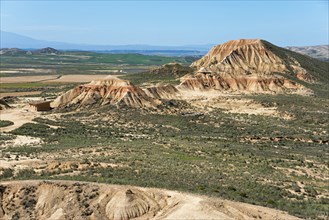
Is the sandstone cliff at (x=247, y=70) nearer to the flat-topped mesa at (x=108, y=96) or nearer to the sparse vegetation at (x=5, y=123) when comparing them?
the flat-topped mesa at (x=108, y=96)

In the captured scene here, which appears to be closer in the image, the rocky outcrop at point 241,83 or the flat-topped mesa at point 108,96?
the flat-topped mesa at point 108,96

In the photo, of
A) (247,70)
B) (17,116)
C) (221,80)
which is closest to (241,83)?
(221,80)

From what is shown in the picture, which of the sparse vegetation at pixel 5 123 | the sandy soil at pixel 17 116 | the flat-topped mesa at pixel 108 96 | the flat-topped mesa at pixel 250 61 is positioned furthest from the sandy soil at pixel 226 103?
the sparse vegetation at pixel 5 123

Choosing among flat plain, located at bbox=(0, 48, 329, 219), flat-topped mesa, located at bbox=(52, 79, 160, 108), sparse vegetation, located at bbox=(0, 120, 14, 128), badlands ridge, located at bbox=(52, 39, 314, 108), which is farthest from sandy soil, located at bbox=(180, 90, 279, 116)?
sparse vegetation, located at bbox=(0, 120, 14, 128)

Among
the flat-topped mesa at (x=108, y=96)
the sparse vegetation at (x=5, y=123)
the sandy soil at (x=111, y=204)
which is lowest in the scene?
the sparse vegetation at (x=5, y=123)

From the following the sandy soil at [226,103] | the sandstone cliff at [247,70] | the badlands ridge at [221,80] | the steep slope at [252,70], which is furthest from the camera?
the steep slope at [252,70]
